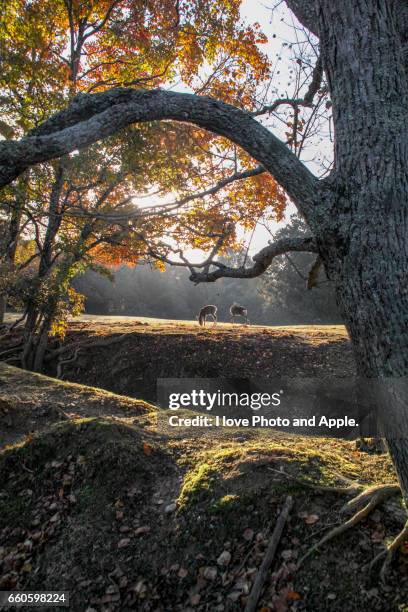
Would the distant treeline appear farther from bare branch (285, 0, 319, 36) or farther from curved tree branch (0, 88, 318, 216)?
curved tree branch (0, 88, 318, 216)

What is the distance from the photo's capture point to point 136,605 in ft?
12.0

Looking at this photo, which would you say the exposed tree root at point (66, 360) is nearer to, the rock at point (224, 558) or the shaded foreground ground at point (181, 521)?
the shaded foreground ground at point (181, 521)

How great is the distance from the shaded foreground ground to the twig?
8cm

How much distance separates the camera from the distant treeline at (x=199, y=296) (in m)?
39.0

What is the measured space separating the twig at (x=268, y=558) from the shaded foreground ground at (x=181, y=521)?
0.08m

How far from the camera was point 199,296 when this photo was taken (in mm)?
46531

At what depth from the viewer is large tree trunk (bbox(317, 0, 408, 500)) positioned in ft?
9.52

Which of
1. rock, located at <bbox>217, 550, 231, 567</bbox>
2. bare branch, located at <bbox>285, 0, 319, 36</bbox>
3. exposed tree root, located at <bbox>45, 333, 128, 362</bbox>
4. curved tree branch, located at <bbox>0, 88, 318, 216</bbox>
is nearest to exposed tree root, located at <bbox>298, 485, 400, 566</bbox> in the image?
rock, located at <bbox>217, 550, 231, 567</bbox>

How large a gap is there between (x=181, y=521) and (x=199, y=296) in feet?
139

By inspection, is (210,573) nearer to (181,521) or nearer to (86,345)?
(181,521)

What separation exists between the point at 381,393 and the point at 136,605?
2.84 metres

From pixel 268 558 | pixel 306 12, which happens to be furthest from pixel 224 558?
pixel 306 12

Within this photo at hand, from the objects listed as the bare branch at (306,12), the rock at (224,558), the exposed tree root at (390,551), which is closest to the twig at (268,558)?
the rock at (224,558)

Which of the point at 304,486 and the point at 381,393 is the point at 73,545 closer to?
the point at 304,486
